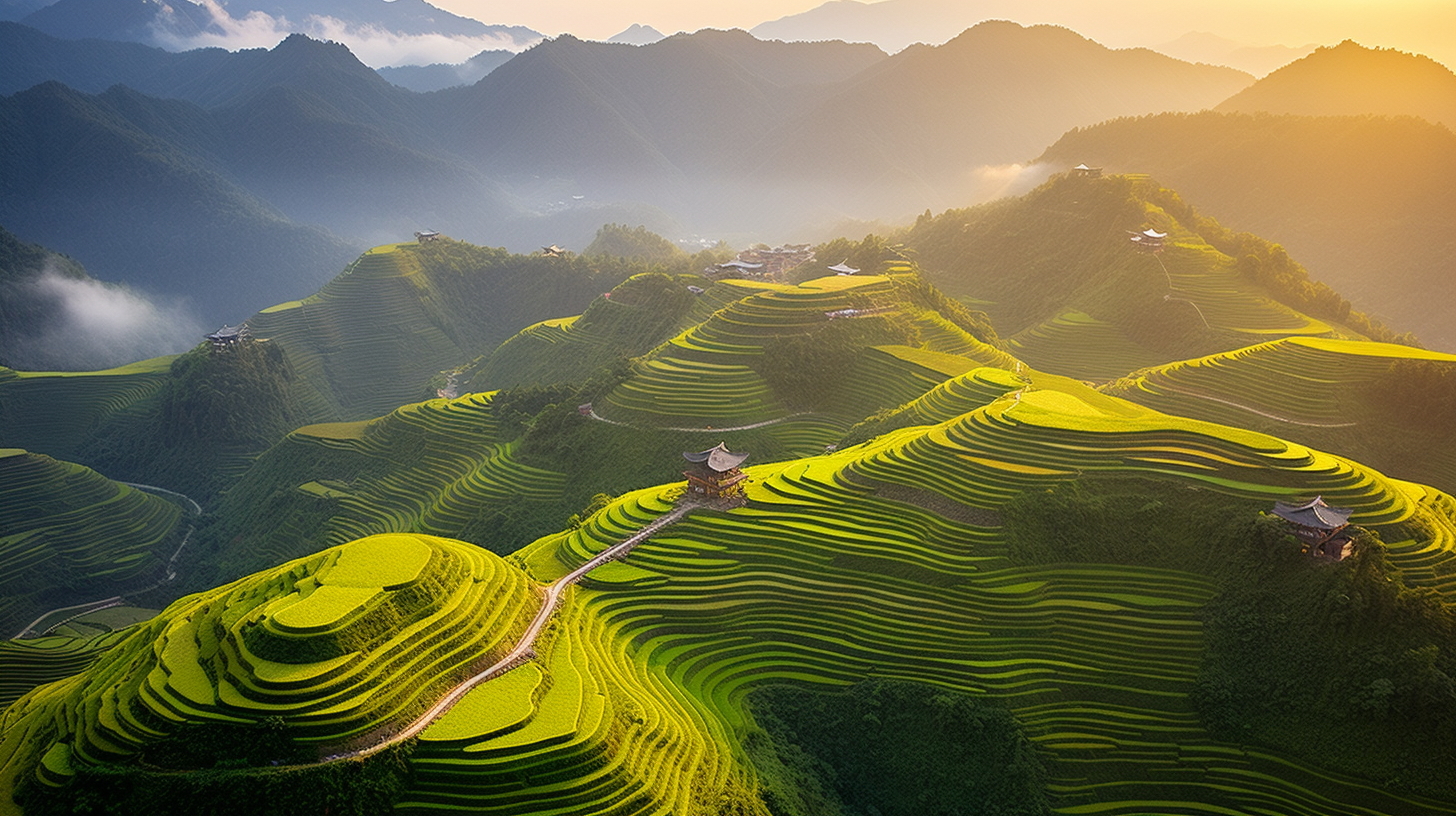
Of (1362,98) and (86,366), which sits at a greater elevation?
(1362,98)

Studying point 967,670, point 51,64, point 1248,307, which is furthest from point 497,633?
point 51,64

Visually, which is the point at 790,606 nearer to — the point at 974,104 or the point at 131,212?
the point at 131,212

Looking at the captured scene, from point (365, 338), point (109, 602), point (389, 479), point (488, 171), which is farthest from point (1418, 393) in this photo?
point (488, 171)

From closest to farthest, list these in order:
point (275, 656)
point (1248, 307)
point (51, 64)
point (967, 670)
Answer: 1. point (275, 656)
2. point (967, 670)
3. point (1248, 307)
4. point (51, 64)

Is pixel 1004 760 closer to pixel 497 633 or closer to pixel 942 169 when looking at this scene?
pixel 497 633

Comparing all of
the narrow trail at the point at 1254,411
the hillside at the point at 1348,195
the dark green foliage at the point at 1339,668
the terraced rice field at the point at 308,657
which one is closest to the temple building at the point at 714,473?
the terraced rice field at the point at 308,657

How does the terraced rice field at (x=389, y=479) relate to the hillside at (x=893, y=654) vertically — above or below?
below

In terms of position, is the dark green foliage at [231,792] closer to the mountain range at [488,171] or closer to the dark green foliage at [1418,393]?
the dark green foliage at [1418,393]
